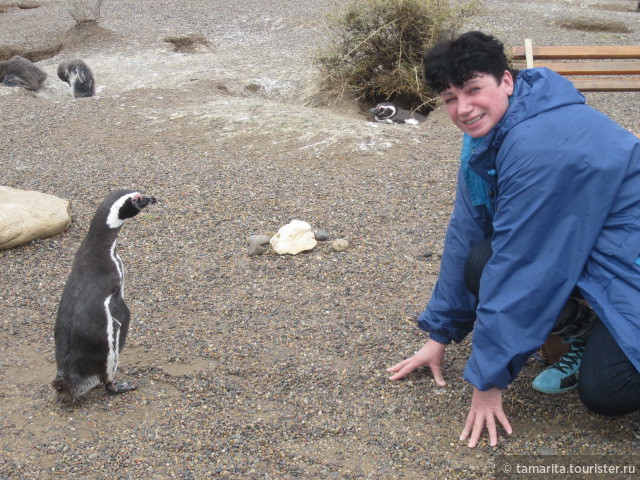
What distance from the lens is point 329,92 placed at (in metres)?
6.64

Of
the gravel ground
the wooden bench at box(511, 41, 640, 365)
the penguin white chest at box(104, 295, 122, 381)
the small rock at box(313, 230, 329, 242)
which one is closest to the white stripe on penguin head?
the penguin white chest at box(104, 295, 122, 381)

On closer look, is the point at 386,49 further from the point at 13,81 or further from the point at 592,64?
the point at 13,81

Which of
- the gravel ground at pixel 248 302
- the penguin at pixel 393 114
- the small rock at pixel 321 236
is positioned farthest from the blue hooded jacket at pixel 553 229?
the penguin at pixel 393 114

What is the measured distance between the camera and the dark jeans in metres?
1.98

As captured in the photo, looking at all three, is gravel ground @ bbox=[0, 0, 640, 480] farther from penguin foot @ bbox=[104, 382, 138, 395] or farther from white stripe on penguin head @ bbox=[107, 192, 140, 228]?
white stripe on penguin head @ bbox=[107, 192, 140, 228]

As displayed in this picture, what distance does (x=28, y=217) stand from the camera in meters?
3.97

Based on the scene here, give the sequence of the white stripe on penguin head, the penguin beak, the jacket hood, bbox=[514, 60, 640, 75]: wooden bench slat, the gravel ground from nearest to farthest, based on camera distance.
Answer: the jacket hood → the gravel ground → the white stripe on penguin head → the penguin beak → bbox=[514, 60, 640, 75]: wooden bench slat

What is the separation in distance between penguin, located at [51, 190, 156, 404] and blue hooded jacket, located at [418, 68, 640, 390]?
134 centimetres

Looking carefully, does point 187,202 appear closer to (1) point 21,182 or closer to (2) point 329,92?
(1) point 21,182

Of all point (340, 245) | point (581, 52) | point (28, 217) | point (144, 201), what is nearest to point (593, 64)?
point (581, 52)

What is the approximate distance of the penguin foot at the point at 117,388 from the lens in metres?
2.59

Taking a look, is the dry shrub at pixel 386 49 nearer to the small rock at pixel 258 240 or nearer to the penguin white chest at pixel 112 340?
the small rock at pixel 258 240

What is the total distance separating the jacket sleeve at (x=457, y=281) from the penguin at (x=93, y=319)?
45.6 inches

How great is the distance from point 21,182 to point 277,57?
459 cm
